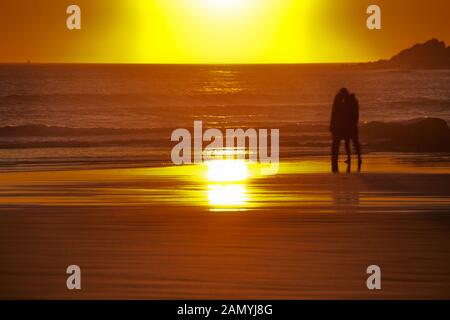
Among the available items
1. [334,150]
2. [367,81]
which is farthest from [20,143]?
[367,81]

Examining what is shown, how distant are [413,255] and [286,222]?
301 centimetres

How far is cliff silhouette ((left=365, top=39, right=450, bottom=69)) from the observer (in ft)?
506

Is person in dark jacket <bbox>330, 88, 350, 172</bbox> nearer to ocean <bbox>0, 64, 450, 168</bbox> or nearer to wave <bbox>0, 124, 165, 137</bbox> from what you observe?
ocean <bbox>0, 64, 450, 168</bbox>

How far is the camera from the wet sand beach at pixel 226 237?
11898 millimetres

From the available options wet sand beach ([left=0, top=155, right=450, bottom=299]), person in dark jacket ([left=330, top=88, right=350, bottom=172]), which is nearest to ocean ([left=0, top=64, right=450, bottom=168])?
person in dark jacket ([left=330, top=88, right=350, bottom=172])

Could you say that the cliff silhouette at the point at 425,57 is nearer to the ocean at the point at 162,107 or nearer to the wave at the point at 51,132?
the ocean at the point at 162,107

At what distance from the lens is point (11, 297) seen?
1130 cm

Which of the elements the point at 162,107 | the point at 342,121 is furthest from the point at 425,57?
the point at 342,121

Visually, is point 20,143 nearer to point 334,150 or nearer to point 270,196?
point 334,150

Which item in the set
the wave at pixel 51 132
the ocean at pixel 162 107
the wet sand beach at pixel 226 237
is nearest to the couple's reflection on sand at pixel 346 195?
the wet sand beach at pixel 226 237

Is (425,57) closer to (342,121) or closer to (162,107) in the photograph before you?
(162,107)

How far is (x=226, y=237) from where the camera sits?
48.9 ft

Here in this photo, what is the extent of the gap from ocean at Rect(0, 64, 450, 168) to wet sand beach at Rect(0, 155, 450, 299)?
9.07 meters

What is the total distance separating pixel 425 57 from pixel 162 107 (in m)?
83.8
